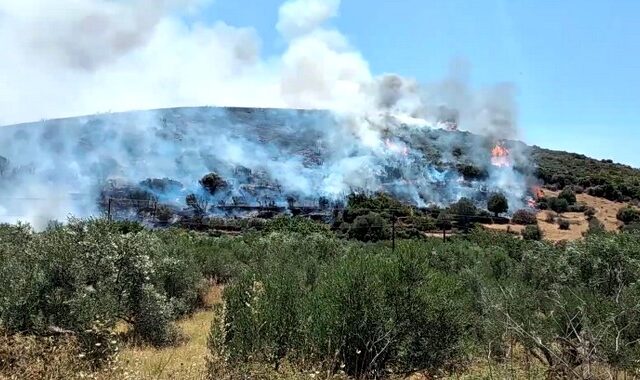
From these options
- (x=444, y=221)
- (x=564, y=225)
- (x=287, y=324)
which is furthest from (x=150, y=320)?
(x=564, y=225)

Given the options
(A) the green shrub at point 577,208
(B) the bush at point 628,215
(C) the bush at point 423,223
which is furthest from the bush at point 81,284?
(A) the green shrub at point 577,208

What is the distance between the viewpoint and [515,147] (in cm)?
11362

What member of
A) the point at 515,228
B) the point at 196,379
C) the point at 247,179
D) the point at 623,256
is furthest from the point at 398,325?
the point at 247,179

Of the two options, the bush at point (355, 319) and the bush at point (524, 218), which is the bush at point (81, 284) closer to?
the bush at point (355, 319)

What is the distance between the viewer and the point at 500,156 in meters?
106

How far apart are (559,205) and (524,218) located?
9.13 m

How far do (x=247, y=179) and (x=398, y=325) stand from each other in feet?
227

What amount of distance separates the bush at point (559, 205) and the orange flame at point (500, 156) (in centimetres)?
2442

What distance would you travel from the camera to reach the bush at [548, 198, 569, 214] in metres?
74.6

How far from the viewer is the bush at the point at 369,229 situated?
2087 inches

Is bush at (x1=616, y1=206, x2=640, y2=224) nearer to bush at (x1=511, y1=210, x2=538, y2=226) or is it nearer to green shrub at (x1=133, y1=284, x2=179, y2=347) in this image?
bush at (x1=511, y1=210, x2=538, y2=226)

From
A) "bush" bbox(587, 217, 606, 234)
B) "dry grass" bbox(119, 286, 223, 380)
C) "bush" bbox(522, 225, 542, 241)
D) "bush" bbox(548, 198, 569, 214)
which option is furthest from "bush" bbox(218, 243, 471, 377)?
"bush" bbox(548, 198, 569, 214)

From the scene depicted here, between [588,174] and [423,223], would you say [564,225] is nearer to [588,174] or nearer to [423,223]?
[423,223]

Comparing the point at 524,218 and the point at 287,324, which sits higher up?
the point at 524,218
